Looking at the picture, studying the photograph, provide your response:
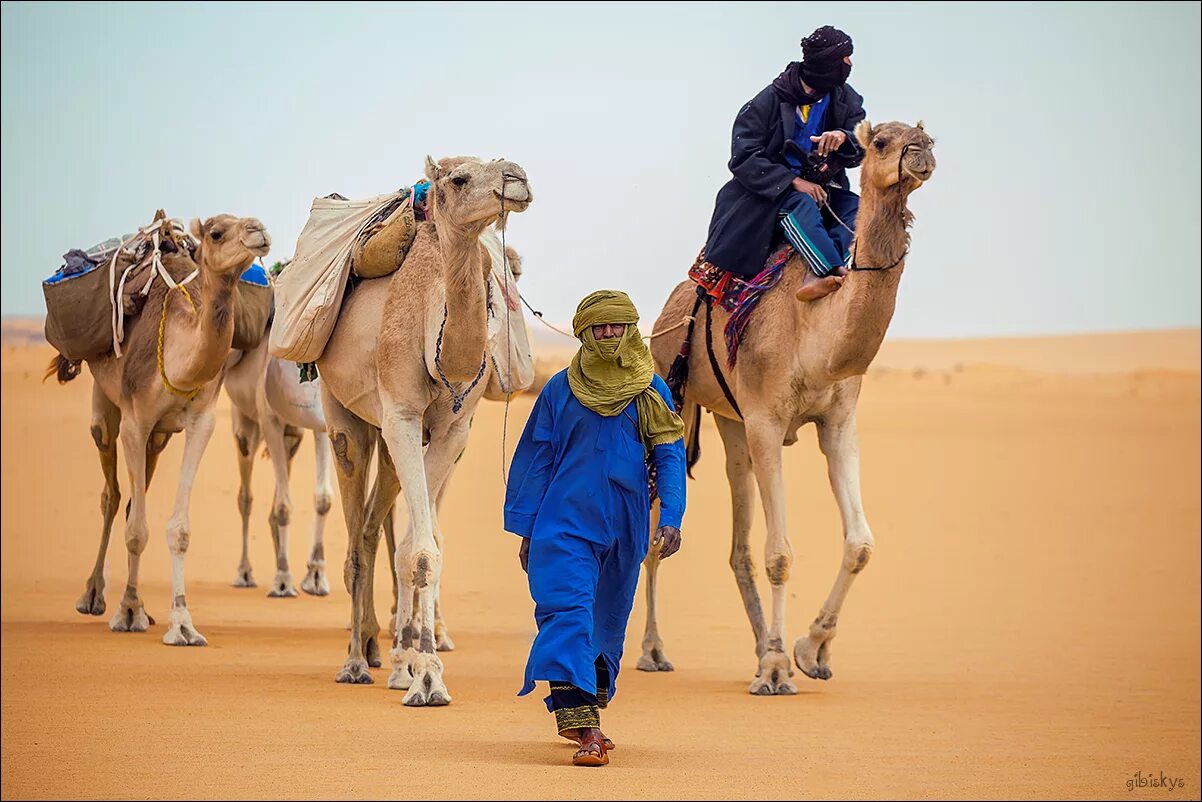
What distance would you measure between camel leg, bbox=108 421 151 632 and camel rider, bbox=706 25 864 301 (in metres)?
4.28

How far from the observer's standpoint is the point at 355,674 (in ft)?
32.2

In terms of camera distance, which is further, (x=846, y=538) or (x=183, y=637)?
(x=183, y=637)

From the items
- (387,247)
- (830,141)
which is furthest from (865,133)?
(387,247)

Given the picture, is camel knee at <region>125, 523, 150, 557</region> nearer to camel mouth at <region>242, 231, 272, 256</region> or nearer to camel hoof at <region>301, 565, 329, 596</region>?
camel mouth at <region>242, 231, 272, 256</region>

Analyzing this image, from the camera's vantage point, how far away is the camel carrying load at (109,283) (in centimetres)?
1226

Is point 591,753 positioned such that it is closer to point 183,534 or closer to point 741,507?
point 741,507

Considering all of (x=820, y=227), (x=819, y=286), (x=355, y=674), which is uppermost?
(x=820, y=227)

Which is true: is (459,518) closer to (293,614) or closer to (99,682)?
(293,614)

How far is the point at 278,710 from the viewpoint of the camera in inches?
339

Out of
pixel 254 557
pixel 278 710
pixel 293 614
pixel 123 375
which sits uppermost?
pixel 254 557

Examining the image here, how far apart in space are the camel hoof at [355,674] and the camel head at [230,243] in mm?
2610

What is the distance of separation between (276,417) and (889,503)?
14.5 metres

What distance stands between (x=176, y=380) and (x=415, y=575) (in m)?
3.36

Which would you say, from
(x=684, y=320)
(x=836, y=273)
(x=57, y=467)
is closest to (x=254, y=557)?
(x=57, y=467)
